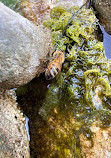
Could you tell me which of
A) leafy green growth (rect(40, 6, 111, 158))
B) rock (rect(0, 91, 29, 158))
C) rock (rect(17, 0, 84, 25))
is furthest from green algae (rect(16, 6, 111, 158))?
A: rock (rect(17, 0, 84, 25))

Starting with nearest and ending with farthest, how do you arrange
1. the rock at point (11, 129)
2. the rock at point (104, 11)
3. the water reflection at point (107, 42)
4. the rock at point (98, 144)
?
the rock at point (11, 129) → the rock at point (98, 144) → the water reflection at point (107, 42) → the rock at point (104, 11)

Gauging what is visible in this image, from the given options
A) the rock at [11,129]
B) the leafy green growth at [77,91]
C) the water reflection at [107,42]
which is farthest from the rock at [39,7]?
the rock at [11,129]

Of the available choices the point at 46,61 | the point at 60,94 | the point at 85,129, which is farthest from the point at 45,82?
the point at 85,129

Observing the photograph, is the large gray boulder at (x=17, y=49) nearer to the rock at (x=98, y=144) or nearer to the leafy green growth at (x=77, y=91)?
the leafy green growth at (x=77, y=91)

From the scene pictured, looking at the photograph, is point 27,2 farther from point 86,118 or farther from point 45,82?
point 86,118

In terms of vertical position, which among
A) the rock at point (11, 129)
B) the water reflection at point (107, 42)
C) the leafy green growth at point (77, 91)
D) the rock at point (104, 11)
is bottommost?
the rock at point (11, 129)

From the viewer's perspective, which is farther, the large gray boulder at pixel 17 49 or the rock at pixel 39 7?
the rock at pixel 39 7

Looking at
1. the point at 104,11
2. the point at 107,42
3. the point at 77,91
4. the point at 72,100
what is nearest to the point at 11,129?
the point at 72,100

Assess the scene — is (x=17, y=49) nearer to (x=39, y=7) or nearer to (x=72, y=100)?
(x=72, y=100)
